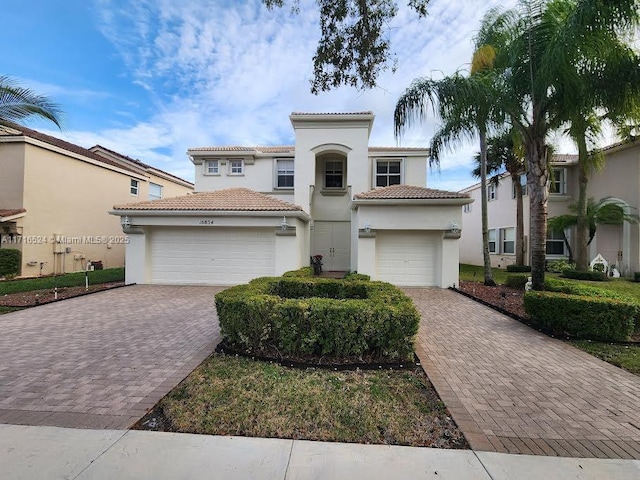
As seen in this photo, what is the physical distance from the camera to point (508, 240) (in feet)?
72.1

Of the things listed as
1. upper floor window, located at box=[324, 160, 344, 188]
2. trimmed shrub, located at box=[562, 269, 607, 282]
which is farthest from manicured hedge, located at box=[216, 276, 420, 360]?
trimmed shrub, located at box=[562, 269, 607, 282]

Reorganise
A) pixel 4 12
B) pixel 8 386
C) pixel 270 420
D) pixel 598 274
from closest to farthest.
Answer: pixel 270 420
pixel 8 386
pixel 4 12
pixel 598 274

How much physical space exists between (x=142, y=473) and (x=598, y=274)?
1951 cm

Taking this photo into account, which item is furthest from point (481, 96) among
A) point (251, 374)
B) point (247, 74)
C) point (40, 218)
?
point (40, 218)

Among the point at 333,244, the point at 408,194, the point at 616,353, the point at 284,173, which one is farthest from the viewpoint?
the point at 284,173

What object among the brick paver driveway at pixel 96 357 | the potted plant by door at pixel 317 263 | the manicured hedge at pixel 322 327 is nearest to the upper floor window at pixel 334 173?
the potted plant by door at pixel 317 263

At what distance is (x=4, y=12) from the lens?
7.55 metres

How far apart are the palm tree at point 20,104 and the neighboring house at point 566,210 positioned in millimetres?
20188

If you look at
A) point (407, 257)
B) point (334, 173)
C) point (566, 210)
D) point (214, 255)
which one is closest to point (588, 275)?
point (566, 210)

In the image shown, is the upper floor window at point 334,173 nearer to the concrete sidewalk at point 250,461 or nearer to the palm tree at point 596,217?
the palm tree at point 596,217

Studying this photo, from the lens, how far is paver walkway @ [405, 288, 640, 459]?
3.11 meters

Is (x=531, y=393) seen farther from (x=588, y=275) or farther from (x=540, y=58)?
(x=588, y=275)

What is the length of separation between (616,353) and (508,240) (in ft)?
60.5

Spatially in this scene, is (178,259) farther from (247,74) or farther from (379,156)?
(379,156)
